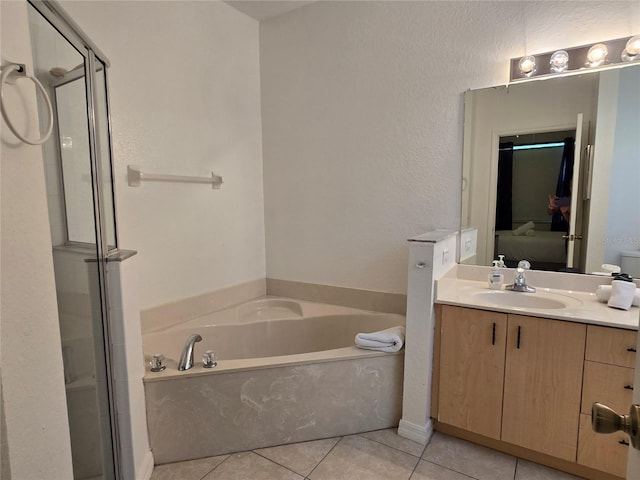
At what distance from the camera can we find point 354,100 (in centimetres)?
248

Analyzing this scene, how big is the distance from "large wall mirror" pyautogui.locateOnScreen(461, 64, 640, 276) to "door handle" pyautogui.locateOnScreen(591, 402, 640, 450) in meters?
1.65

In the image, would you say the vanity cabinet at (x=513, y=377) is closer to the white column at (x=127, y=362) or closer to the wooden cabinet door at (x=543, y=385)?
the wooden cabinet door at (x=543, y=385)

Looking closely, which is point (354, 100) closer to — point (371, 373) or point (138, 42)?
point (138, 42)

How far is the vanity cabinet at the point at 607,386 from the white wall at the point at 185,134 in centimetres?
220

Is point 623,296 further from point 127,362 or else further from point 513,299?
point 127,362

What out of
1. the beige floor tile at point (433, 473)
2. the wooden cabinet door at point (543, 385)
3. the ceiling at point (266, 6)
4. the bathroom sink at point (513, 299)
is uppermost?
the ceiling at point (266, 6)

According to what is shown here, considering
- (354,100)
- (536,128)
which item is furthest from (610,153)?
(354,100)

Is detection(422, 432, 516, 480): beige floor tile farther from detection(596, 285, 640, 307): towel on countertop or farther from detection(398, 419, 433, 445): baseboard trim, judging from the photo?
detection(596, 285, 640, 307): towel on countertop

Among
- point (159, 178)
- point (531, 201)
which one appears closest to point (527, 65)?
point (531, 201)

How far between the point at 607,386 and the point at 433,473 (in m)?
0.85

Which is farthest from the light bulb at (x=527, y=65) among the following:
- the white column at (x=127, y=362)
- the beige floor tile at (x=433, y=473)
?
the white column at (x=127, y=362)

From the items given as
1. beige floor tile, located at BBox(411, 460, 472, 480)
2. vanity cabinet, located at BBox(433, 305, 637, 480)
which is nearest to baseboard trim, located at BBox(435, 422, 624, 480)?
vanity cabinet, located at BBox(433, 305, 637, 480)

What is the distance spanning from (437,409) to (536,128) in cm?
165

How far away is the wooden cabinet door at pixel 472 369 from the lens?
1.70 m
